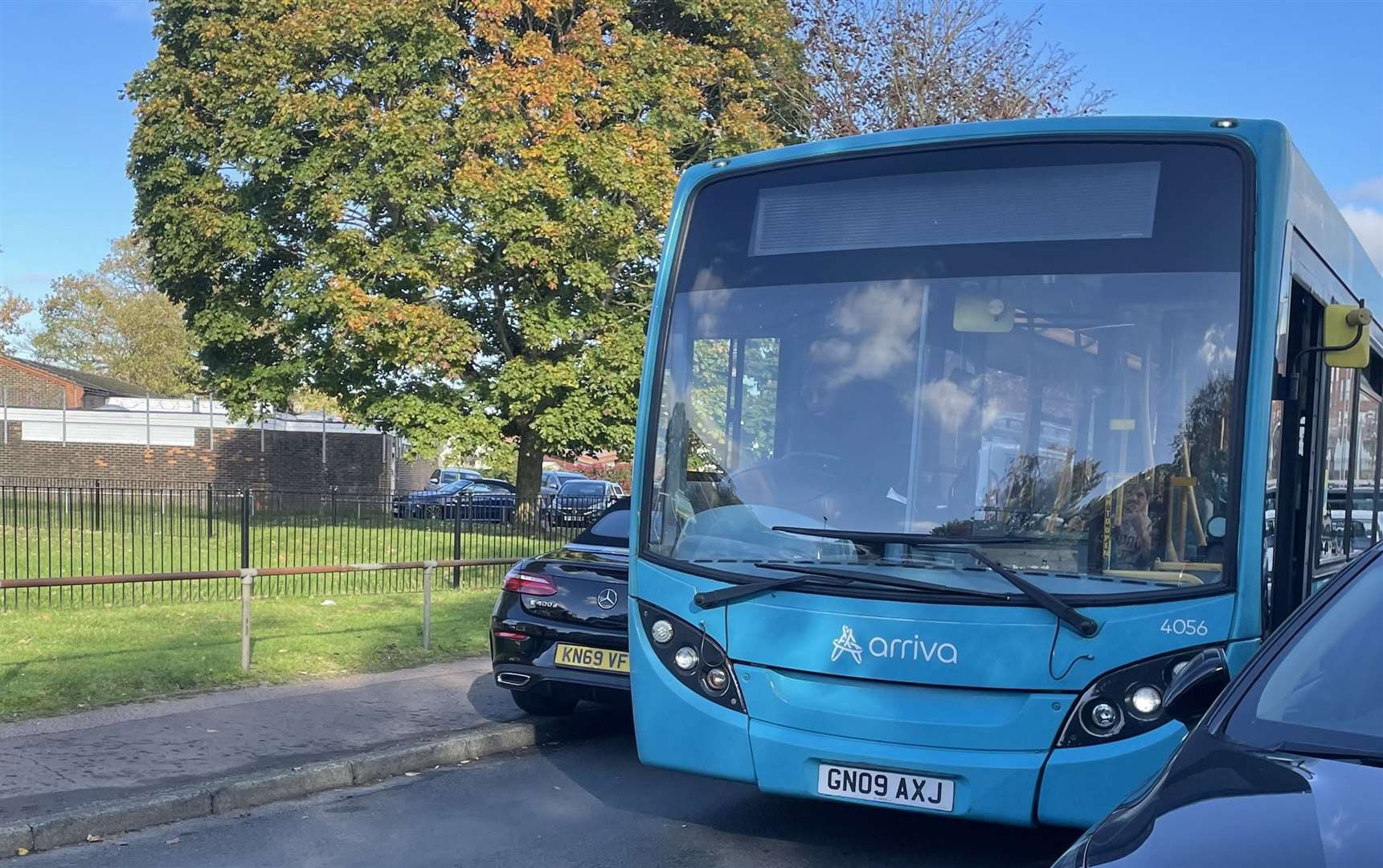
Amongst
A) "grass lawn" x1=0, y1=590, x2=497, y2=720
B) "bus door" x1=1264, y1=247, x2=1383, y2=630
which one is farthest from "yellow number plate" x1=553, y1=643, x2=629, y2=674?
"bus door" x1=1264, y1=247, x2=1383, y2=630

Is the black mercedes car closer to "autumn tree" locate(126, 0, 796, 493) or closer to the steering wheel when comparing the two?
the steering wheel

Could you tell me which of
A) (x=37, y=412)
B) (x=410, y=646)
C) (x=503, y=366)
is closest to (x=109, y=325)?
(x=37, y=412)

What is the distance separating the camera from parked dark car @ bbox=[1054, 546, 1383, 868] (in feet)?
8.75

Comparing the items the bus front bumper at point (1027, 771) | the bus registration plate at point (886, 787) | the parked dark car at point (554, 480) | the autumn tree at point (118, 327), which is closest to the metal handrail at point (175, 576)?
the bus registration plate at point (886, 787)

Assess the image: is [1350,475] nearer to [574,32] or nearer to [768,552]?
[768,552]

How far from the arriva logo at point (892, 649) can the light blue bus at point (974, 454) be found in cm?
1

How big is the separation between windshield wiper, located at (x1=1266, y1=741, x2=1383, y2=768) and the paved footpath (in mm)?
5411

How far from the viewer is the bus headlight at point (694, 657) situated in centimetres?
555

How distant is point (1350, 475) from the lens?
7.34m

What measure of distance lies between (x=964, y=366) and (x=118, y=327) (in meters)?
70.2

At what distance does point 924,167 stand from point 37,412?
4446 cm

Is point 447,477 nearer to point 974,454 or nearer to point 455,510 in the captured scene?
point 455,510

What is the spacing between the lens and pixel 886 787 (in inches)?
203

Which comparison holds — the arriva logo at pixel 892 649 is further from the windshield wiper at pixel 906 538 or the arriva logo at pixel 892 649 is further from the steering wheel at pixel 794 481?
the steering wheel at pixel 794 481
